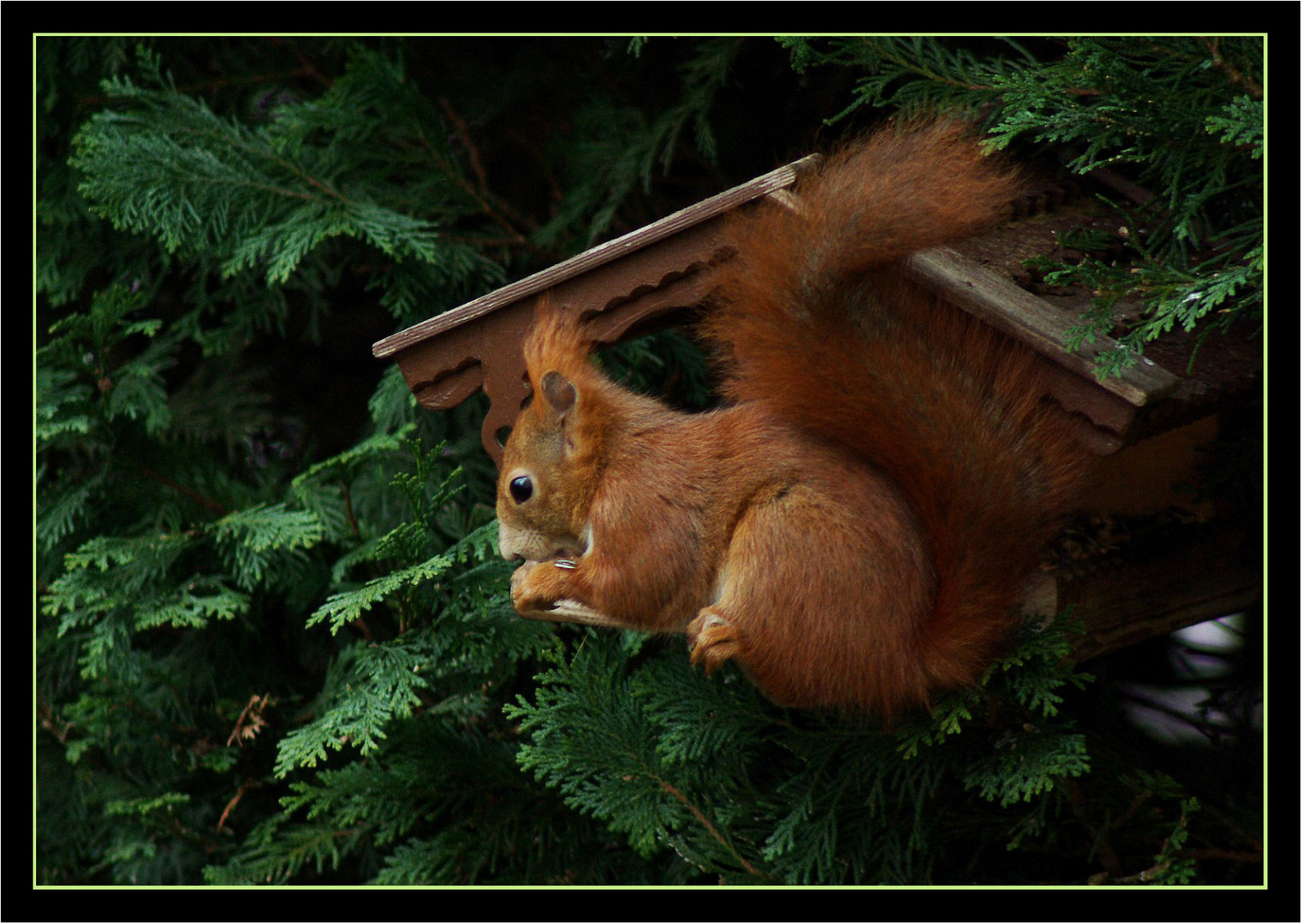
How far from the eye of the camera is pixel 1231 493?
3.73ft

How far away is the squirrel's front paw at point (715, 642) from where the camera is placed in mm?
875

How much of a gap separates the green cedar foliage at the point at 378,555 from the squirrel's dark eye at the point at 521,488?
0.18 metres

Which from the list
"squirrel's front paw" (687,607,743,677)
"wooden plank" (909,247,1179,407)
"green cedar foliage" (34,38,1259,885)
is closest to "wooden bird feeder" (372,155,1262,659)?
"wooden plank" (909,247,1179,407)

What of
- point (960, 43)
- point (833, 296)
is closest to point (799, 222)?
point (833, 296)

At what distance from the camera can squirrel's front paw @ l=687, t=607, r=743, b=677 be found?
2.87 ft

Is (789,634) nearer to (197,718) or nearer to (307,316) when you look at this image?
(197,718)

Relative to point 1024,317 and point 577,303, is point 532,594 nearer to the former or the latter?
point 577,303

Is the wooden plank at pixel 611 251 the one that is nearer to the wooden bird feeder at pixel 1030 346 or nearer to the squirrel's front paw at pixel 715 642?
the wooden bird feeder at pixel 1030 346

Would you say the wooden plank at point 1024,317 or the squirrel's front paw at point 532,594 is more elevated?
the wooden plank at point 1024,317

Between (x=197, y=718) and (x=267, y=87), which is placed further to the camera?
(x=267, y=87)

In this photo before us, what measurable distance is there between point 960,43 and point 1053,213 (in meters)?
0.32

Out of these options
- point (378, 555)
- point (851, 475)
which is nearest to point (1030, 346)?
point (851, 475)

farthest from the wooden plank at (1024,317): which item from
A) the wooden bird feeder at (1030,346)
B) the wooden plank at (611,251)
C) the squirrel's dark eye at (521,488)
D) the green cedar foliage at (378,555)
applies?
the squirrel's dark eye at (521,488)

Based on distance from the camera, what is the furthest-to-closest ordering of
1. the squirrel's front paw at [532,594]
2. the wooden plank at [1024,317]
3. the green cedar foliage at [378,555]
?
the green cedar foliage at [378,555]
the squirrel's front paw at [532,594]
the wooden plank at [1024,317]
